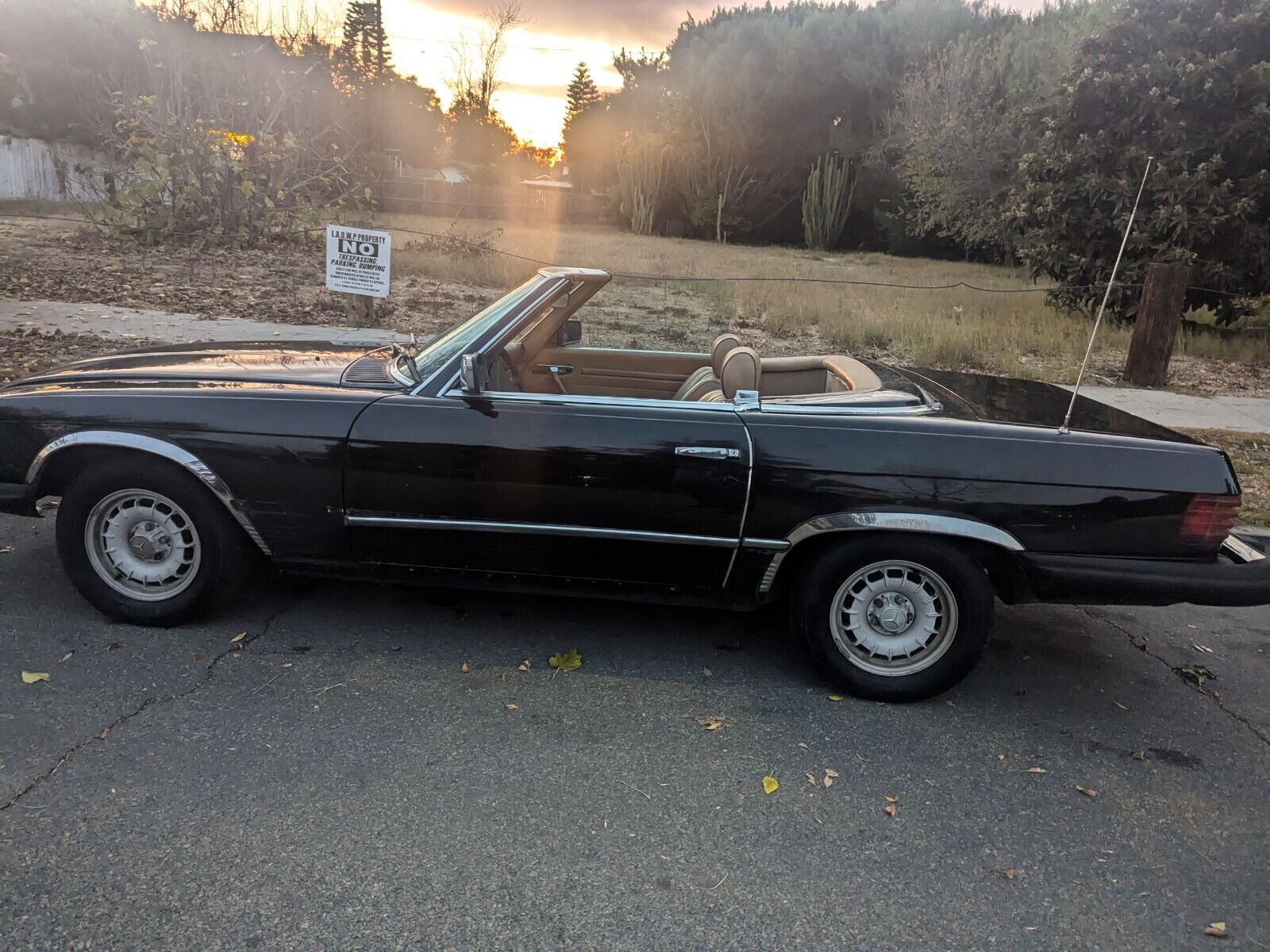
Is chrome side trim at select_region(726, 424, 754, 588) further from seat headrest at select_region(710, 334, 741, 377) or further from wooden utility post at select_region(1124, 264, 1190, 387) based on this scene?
wooden utility post at select_region(1124, 264, 1190, 387)

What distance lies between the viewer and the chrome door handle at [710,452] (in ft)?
10.8

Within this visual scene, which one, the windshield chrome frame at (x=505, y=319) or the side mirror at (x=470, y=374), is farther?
the windshield chrome frame at (x=505, y=319)

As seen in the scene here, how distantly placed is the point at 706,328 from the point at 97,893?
34.2 feet

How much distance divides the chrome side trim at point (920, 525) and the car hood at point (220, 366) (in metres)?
1.78

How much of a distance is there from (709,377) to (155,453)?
225cm

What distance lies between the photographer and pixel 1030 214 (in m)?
14.8

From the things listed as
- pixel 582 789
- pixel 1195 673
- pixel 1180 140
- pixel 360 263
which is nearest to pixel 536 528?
pixel 582 789

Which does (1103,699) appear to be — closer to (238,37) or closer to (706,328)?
(706,328)

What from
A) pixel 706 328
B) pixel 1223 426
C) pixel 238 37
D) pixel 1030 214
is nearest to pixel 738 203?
pixel 238 37

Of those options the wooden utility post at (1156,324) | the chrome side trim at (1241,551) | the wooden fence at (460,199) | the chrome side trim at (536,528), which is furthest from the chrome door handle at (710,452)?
the wooden fence at (460,199)

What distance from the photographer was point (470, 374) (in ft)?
11.0

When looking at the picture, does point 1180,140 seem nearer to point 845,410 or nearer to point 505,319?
point 845,410

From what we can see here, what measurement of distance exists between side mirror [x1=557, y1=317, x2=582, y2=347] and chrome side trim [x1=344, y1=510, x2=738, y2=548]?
1.26m

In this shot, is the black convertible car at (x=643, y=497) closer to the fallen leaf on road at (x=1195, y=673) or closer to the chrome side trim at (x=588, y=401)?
the chrome side trim at (x=588, y=401)
